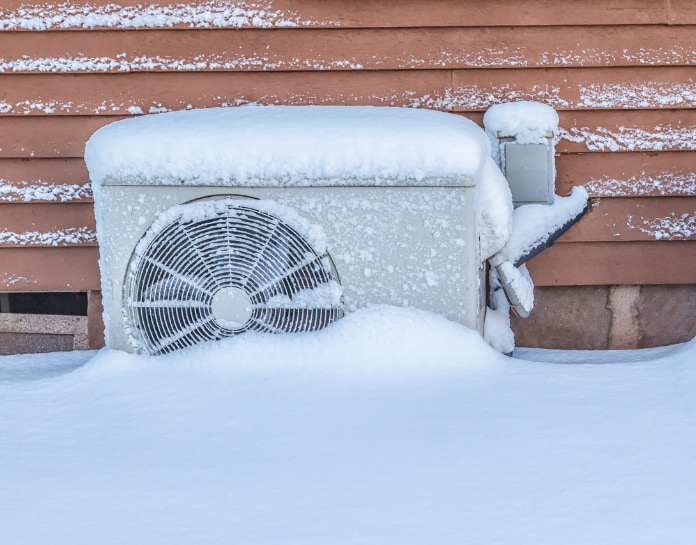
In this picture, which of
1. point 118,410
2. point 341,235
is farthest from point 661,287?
point 118,410

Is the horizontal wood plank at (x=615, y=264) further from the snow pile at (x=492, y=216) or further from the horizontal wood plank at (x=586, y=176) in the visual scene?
the snow pile at (x=492, y=216)

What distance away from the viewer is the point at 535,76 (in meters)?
3.62

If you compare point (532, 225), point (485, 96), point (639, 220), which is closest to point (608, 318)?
point (639, 220)

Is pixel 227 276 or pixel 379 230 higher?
pixel 379 230

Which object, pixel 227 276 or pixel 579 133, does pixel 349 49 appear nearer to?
pixel 579 133

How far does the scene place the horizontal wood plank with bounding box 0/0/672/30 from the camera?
11.7 feet

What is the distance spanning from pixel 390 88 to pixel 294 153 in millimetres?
881

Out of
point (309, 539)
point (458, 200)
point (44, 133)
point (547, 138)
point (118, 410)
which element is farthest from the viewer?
point (44, 133)

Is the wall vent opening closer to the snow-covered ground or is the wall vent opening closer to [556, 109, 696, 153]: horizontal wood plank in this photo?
the snow-covered ground

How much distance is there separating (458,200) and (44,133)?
5.97 feet

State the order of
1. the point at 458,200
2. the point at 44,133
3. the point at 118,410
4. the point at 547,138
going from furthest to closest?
the point at 44,133, the point at 547,138, the point at 458,200, the point at 118,410

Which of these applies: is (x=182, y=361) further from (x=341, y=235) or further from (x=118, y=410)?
(x=341, y=235)

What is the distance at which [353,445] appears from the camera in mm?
2389

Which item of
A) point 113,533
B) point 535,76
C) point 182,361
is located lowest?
point 113,533
